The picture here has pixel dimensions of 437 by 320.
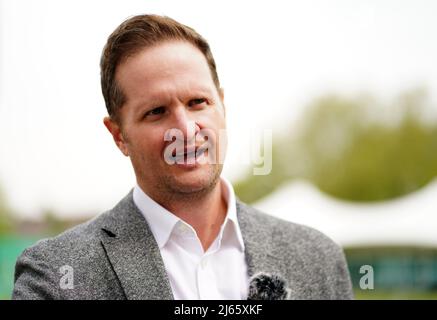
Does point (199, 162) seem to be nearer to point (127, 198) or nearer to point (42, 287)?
point (127, 198)

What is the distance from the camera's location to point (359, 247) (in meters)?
10.3

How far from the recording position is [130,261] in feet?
4.59

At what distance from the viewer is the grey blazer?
4.50 feet

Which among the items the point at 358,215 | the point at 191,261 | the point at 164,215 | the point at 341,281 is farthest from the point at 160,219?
the point at 358,215

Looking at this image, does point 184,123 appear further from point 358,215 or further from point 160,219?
point 358,215

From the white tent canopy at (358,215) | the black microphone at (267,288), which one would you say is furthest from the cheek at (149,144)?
the white tent canopy at (358,215)

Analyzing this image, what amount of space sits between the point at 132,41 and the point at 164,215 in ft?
1.42

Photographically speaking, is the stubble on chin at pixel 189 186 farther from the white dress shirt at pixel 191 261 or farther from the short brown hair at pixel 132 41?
the short brown hair at pixel 132 41

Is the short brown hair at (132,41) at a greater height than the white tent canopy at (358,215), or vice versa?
the short brown hair at (132,41)

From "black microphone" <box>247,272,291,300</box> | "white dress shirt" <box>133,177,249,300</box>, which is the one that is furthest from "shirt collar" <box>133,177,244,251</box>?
"black microphone" <box>247,272,291,300</box>

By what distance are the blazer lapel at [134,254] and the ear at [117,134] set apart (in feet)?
0.46

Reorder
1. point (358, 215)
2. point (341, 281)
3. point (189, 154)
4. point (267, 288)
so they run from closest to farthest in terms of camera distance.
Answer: point (189, 154)
point (267, 288)
point (341, 281)
point (358, 215)

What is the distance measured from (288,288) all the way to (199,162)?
0.42 m

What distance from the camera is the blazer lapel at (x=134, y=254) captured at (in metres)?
1.37
